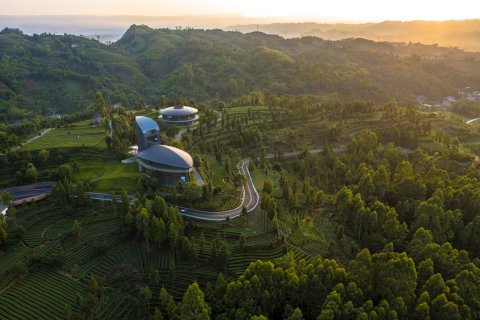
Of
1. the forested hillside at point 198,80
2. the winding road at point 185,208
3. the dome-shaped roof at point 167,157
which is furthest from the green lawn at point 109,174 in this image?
the forested hillside at point 198,80

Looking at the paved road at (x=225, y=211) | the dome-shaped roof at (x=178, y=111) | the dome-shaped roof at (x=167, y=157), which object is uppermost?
the dome-shaped roof at (x=178, y=111)

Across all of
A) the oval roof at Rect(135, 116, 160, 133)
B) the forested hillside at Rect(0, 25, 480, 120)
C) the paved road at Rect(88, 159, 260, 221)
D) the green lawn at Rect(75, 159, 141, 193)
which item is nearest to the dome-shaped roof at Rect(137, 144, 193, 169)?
the green lawn at Rect(75, 159, 141, 193)

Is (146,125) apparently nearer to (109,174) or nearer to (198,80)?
(109,174)

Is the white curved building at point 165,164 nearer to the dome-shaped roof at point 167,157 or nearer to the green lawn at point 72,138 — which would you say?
the dome-shaped roof at point 167,157

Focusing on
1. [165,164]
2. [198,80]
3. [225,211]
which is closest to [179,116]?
[165,164]

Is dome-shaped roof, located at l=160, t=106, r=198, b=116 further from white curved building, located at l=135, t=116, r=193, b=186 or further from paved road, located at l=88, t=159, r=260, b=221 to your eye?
paved road, located at l=88, t=159, r=260, b=221

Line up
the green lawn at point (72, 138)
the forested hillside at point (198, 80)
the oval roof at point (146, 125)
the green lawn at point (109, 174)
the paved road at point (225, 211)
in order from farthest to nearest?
the forested hillside at point (198, 80) < the green lawn at point (72, 138) < the oval roof at point (146, 125) < the green lawn at point (109, 174) < the paved road at point (225, 211)

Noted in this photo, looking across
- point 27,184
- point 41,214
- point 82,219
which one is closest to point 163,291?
point 82,219

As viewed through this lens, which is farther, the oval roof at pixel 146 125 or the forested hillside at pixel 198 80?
the forested hillside at pixel 198 80

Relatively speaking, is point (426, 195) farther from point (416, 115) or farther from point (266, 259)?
point (416, 115)

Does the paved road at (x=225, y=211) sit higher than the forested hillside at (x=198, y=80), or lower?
lower
